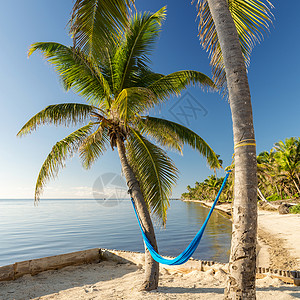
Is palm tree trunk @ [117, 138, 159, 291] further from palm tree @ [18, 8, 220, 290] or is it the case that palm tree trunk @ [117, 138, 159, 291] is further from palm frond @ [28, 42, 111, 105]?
palm frond @ [28, 42, 111, 105]

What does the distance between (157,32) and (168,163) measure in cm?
300

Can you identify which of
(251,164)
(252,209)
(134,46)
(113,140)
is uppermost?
(134,46)

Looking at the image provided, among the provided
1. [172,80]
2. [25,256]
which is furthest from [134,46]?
[25,256]

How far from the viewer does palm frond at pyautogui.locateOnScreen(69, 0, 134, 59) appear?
329 centimetres

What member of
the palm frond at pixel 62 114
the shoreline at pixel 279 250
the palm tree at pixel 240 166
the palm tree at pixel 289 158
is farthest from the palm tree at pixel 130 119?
the palm tree at pixel 289 158

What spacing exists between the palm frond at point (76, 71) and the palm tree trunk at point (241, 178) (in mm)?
2987

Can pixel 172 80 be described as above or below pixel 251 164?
above

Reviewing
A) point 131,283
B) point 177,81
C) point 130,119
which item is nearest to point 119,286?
point 131,283

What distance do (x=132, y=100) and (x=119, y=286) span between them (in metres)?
3.69

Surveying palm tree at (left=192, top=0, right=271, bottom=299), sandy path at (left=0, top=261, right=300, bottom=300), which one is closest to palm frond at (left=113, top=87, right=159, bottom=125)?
palm tree at (left=192, top=0, right=271, bottom=299)

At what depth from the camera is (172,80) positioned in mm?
5660

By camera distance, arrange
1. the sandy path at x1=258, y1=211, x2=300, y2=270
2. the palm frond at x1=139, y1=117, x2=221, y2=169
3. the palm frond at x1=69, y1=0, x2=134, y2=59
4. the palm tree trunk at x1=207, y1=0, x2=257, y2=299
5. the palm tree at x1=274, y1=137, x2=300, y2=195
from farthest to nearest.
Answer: the palm tree at x1=274, y1=137, x2=300, y2=195, the sandy path at x1=258, y1=211, x2=300, y2=270, the palm frond at x1=139, y1=117, x2=221, y2=169, the palm frond at x1=69, y1=0, x2=134, y2=59, the palm tree trunk at x1=207, y1=0, x2=257, y2=299

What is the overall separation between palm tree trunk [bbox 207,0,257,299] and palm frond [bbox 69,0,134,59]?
1403mm

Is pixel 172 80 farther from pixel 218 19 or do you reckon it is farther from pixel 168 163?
pixel 218 19
